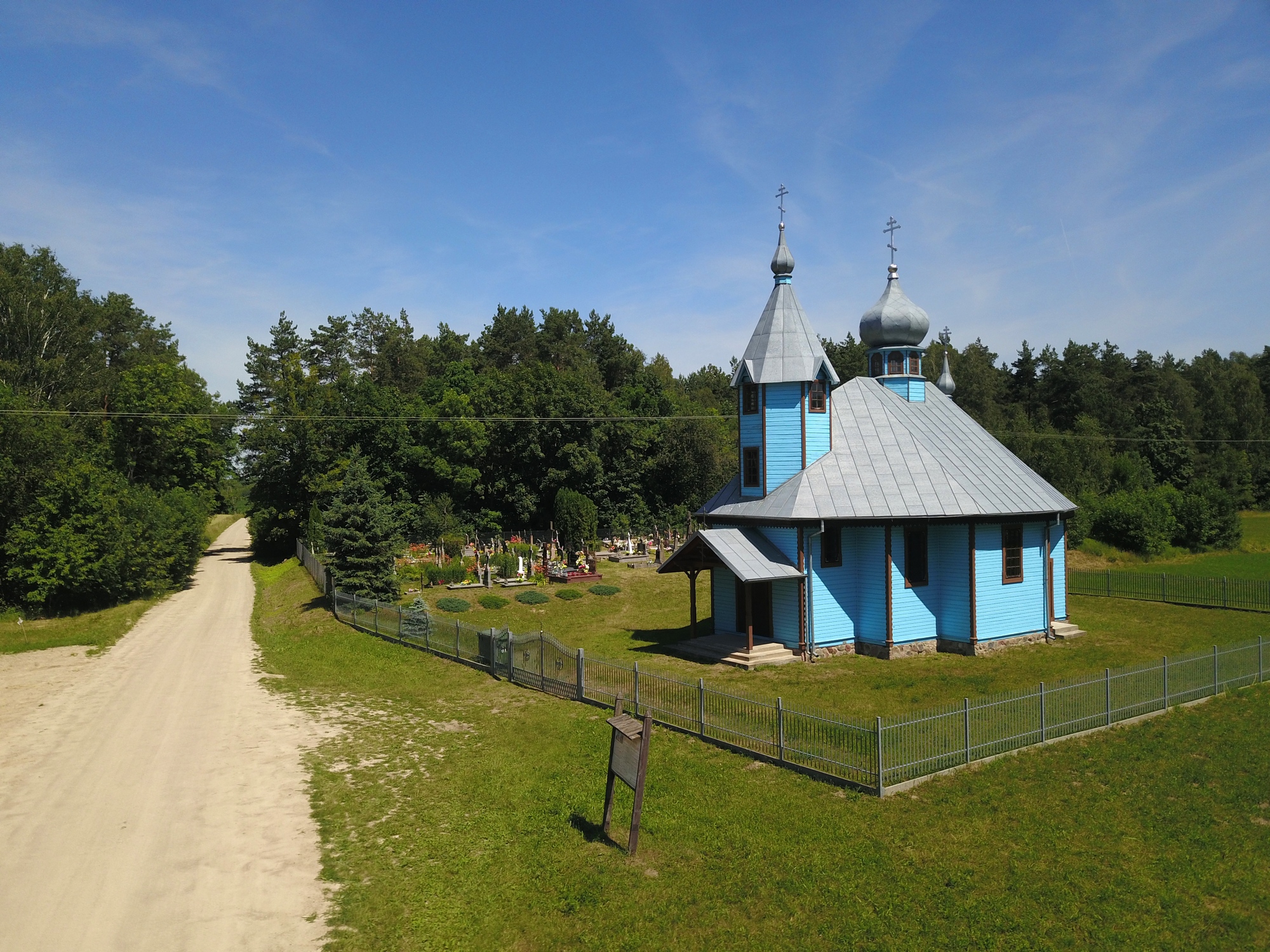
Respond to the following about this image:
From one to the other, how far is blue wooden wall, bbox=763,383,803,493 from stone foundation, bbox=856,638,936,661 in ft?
18.1

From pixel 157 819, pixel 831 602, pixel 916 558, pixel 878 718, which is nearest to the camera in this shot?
pixel 878 718

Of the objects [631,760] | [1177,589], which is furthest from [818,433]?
[1177,589]

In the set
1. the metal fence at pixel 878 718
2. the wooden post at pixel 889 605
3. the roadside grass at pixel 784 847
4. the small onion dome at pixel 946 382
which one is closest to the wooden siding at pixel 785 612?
the wooden post at pixel 889 605

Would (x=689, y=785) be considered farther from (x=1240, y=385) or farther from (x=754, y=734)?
(x=1240, y=385)

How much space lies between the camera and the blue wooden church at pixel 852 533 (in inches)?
936

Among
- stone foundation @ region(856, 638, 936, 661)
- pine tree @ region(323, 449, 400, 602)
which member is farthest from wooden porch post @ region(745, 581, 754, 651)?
pine tree @ region(323, 449, 400, 602)

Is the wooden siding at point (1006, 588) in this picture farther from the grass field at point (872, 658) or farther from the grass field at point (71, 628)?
the grass field at point (71, 628)

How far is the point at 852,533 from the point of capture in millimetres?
24500

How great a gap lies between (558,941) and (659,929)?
1.17 metres

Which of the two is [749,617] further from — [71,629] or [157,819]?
[71,629]

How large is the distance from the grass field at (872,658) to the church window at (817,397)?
7.65 metres

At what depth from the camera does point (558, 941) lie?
921cm

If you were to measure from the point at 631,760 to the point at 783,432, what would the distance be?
52.8ft

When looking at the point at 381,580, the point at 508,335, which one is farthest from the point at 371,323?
the point at 381,580
